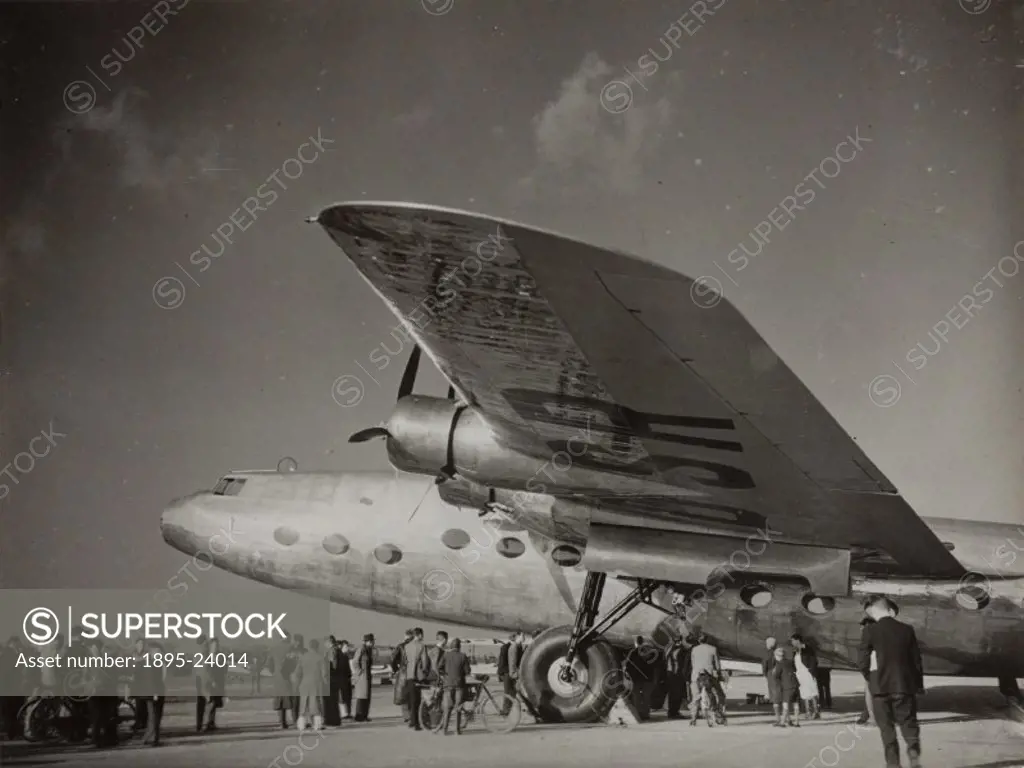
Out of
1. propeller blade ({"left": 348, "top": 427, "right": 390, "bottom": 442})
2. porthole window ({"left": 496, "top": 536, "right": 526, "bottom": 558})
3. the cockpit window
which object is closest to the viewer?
propeller blade ({"left": 348, "top": 427, "right": 390, "bottom": 442})

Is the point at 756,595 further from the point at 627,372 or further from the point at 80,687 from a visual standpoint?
the point at 80,687

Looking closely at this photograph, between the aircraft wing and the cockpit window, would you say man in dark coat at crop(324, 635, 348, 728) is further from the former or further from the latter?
the aircraft wing

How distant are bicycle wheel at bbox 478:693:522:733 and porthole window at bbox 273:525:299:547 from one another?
2629 millimetres

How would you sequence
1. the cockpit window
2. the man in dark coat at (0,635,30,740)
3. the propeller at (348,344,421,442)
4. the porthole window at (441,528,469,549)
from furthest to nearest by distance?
the cockpit window < the porthole window at (441,528,469,549) < the man in dark coat at (0,635,30,740) < the propeller at (348,344,421,442)

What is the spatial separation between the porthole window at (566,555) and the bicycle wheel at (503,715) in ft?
4.47

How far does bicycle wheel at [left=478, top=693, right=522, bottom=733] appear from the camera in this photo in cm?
796

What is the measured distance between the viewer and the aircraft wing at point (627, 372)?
13.7ft

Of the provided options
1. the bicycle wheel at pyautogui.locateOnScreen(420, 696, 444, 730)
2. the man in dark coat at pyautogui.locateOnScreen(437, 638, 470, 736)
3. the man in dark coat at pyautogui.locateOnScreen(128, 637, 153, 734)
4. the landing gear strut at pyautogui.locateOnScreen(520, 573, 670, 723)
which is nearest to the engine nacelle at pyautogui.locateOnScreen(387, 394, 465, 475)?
the man in dark coat at pyautogui.locateOnScreen(437, 638, 470, 736)

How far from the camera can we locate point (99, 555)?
832cm

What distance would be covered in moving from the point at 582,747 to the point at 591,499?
6.63 ft

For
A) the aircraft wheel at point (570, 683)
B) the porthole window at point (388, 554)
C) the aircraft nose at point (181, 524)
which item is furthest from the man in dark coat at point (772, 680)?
the aircraft nose at point (181, 524)

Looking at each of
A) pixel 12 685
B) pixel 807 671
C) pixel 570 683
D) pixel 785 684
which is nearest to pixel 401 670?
pixel 570 683

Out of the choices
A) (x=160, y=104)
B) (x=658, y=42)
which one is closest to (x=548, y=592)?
(x=658, y=42)

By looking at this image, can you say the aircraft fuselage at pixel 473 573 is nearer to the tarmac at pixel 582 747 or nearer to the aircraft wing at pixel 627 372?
the tarmac at pixel 582 747
